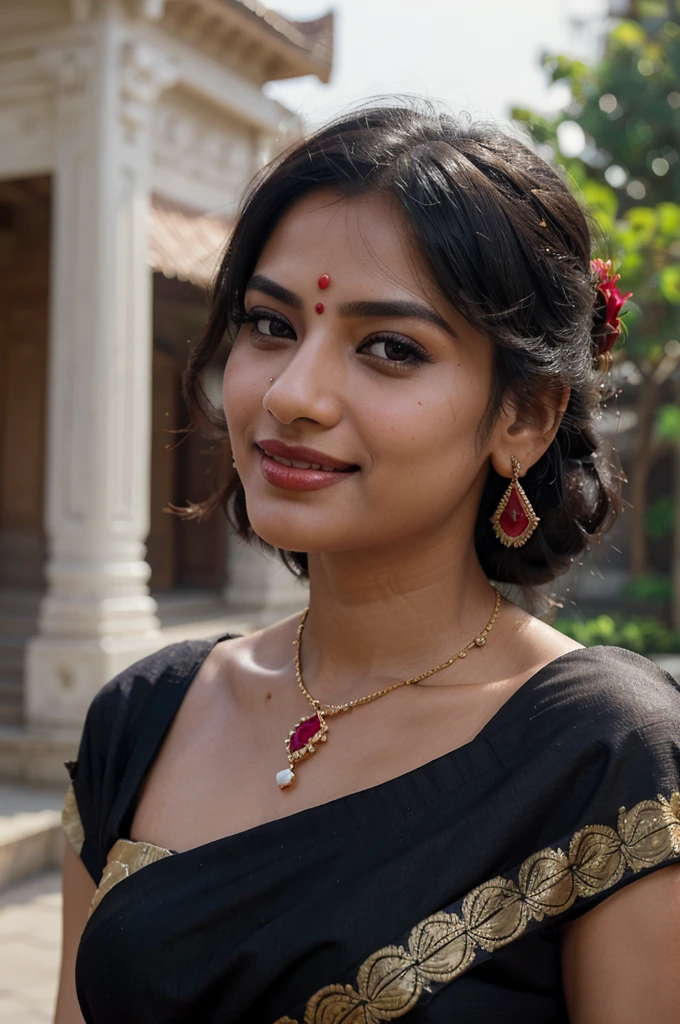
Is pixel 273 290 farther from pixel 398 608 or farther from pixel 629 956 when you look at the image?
pixel 629 956

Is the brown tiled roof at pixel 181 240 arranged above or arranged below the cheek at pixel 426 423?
below

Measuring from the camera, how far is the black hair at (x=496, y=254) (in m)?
1.31

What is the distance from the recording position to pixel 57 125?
17.7 feet

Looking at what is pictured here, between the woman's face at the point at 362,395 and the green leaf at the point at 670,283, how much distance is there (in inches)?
217

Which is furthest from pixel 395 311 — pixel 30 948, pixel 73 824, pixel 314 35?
pixel 314 35

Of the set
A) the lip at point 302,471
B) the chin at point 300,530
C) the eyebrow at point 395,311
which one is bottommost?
the chin at point 300,530

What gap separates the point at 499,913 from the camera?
3.90ft

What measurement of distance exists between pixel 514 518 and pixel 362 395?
0.40 m

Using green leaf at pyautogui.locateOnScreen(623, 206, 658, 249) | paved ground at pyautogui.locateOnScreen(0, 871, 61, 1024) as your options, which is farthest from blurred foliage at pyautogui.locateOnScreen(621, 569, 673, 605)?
paved ground at pyautogui.locateOnScreen(0, 871, 61, 1024)

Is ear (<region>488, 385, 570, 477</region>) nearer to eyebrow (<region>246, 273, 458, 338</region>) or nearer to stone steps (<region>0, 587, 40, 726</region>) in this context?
eyebrow (<region>246, 273, 458, 338</region>)

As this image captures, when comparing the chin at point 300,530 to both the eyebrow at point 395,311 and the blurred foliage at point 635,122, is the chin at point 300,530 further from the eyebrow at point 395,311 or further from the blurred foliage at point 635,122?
the blurred foliage at point 635,122

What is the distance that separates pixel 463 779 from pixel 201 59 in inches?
226

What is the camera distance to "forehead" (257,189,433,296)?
1.29m

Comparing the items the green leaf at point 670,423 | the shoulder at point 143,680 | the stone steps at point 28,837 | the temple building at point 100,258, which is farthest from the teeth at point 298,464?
the green leaf at point 670,423
